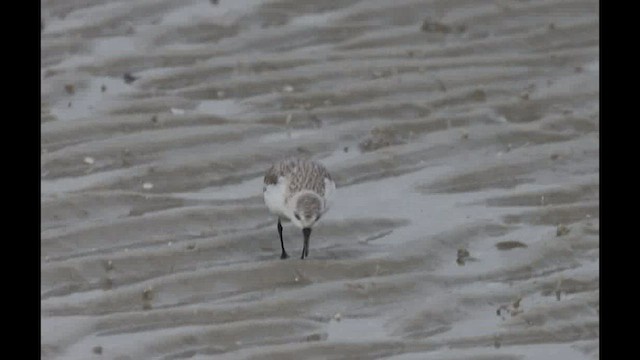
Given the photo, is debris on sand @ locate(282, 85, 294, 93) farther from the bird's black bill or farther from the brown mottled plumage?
the bird's black bill

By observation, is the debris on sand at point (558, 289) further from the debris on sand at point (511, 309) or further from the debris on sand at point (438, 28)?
the debris on sand at point (438, 28)

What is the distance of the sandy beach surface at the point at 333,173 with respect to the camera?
7547 millimetres

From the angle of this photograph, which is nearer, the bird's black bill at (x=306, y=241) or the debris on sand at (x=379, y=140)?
the bird's black bill at (x=306, y=241)

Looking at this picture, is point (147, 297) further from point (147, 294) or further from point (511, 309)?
point (511, 309)

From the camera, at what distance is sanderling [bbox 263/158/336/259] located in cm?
845

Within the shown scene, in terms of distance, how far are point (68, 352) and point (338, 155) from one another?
9.73 feet

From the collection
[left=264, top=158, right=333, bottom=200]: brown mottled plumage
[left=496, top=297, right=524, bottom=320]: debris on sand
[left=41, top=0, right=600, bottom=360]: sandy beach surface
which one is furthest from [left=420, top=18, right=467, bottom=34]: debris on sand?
[left=496, top=297, right=524, bottom=320]: debris on sand

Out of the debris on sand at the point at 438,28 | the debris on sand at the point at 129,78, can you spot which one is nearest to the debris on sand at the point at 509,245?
the debris on sand at the point at 129,78

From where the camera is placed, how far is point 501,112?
34.6 feet

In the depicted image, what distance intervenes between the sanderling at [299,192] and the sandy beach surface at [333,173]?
0.62 feet

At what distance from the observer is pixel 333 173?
378 inches

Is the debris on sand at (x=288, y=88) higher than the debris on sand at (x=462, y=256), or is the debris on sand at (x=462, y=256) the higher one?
the debris on sand at (x=462, y=256)
